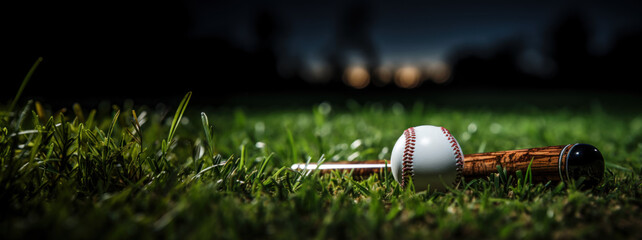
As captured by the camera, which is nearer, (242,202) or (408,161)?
(242,202)

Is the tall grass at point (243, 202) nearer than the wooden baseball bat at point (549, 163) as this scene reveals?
Yes

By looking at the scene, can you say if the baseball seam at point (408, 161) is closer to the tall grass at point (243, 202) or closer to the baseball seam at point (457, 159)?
the tall grass at point (243, 202)

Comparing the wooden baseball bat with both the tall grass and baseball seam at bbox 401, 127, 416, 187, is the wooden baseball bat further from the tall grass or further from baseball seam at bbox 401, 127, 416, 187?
baseball seam at bbox 401, 127, 416, 187

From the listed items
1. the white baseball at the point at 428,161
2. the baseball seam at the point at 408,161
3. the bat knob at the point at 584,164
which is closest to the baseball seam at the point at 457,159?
the white baseball at the point at 428,161

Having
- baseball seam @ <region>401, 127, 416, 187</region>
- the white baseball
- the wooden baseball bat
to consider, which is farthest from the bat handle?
baseball seam @ <region>401, 127, 416, 187</region>

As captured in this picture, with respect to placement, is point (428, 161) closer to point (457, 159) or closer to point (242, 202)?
point (457, 159)

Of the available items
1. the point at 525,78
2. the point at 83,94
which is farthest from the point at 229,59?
the point at 525,78

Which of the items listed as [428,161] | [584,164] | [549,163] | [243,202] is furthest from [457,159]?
[243,202]
